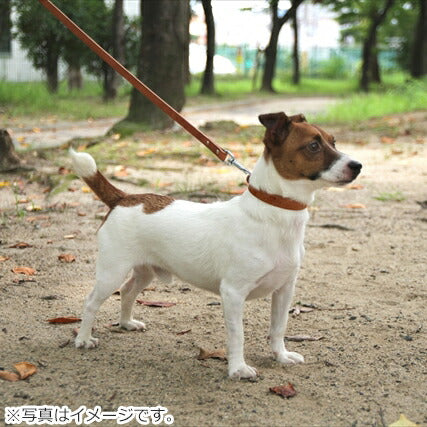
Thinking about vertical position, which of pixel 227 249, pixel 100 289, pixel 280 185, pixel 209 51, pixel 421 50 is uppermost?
pixel 421 50

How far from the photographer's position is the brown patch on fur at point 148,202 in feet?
11.2

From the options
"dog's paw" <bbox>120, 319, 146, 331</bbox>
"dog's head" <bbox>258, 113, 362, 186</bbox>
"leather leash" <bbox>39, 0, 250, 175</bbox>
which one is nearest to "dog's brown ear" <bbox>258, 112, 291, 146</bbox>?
"dog's head" <bbox>258, 113, 362, 186</bbox>

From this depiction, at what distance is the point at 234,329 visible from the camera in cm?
312

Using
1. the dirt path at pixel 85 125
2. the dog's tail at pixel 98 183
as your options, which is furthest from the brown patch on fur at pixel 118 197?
the dirt path at pixel 85 125

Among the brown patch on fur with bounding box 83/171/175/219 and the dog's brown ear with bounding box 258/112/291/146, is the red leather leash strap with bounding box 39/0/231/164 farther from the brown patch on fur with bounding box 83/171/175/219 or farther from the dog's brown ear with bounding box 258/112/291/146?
the dog's brown ear with bounding box 258/112/291/146

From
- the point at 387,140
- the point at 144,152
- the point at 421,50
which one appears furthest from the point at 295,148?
the point at 421,50

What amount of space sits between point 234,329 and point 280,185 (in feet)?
2.28

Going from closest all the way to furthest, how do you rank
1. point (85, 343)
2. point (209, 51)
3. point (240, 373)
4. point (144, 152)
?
point (240, 373), point (85, 343), point (144, 152), point (209, 51)

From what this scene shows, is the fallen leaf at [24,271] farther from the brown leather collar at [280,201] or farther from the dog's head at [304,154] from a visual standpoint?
the dog's head at [304,154]

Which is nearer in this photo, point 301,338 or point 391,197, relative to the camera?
point 301,338

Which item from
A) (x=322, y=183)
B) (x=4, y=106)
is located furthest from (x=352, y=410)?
(x=4, y=106)

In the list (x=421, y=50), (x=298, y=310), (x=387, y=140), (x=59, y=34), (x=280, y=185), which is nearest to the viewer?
(x=280, y=185)

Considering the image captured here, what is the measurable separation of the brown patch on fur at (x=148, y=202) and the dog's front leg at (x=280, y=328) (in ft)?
2.37

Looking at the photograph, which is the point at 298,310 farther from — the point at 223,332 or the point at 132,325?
the point at 132,325
